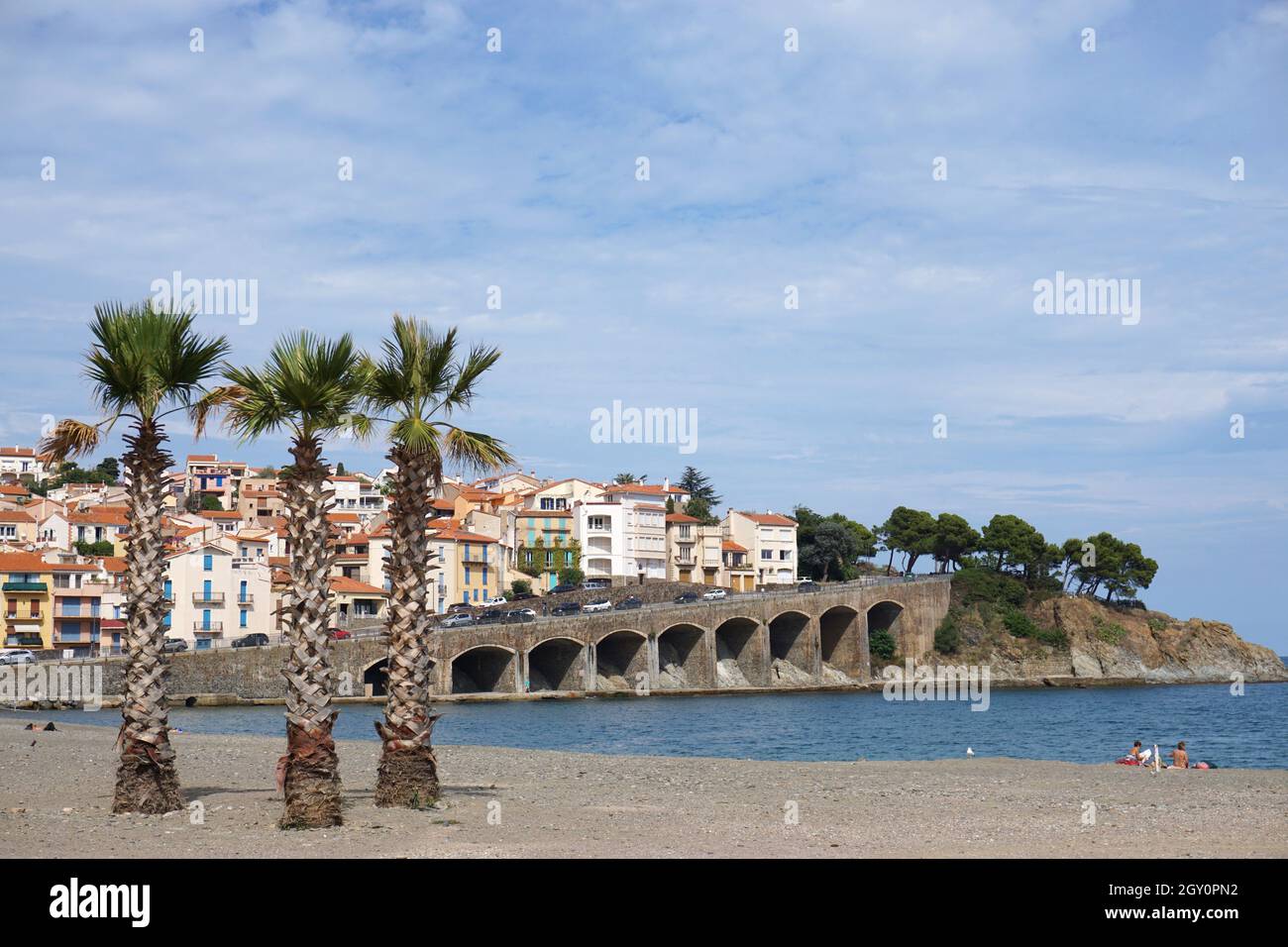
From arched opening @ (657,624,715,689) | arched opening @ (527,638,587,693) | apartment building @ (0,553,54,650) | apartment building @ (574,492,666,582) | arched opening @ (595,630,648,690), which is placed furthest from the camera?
apartment building @ (574,492,666,582)

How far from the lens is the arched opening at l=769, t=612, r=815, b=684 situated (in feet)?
396

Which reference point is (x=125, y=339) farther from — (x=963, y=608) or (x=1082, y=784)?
(x=963, y=608)

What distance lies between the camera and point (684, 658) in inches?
4353

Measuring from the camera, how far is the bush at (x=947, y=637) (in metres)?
136

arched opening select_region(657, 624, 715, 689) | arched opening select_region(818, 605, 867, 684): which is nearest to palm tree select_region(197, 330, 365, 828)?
arched opening select_region(657, 624, 715, 689)

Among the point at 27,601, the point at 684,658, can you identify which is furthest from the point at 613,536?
the point at 27,601

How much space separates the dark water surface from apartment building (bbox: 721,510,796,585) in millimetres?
47129

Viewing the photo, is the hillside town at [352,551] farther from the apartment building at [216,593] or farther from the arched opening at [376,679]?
the arched opening at [376,679]

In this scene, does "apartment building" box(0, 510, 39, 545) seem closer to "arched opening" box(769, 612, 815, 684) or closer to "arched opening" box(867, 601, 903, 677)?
"arched opening" box(769, 612, 815, 684)

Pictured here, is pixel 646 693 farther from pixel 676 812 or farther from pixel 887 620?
pixel 676 812

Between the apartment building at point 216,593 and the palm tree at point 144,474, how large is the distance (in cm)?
7394
